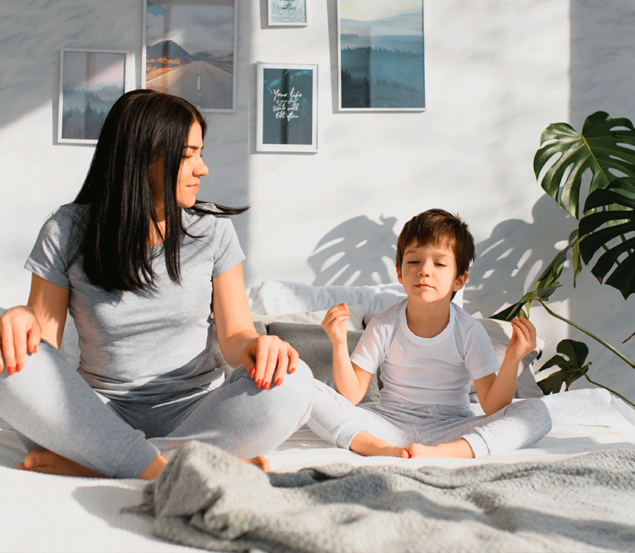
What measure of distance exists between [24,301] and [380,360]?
144cm

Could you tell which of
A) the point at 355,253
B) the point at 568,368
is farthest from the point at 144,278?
the point at 568,368

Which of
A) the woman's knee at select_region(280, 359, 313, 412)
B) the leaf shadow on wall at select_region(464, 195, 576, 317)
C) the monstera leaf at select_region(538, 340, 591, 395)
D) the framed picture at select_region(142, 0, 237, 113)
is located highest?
the framed picture at select_region(142, 0, 237, 113)

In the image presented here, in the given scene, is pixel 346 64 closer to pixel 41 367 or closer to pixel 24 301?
pixel 24 301

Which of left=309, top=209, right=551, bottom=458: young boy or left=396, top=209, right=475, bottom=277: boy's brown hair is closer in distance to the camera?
left=309, top=209, right=551, bottom=458: young boy

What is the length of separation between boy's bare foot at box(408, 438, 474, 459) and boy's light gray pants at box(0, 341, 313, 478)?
0.75 ft

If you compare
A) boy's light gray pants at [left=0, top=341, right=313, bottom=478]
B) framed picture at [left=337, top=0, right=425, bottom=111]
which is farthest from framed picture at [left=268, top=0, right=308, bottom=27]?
boy's light gray pants at [left=0, top=341, right=313, bottom=478]

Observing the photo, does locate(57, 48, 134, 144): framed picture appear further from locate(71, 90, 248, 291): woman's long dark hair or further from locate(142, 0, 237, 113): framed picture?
locate(71, 90, 248, 291): woman's long dark hair

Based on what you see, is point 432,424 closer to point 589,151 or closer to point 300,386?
point 300,386

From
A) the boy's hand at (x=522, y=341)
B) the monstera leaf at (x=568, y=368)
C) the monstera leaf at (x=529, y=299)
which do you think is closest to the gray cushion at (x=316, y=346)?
the boy's hand at (x=522, y=341)

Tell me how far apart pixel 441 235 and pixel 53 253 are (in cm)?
92

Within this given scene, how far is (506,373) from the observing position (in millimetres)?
1335

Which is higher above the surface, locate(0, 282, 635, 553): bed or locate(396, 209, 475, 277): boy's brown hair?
locate(396, 209, 475, 277): boy's brown hair

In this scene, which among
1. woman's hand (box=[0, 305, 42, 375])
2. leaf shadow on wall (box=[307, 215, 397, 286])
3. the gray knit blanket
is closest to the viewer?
the gray knit blanket

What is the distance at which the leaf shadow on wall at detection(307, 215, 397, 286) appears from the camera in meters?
2.25
